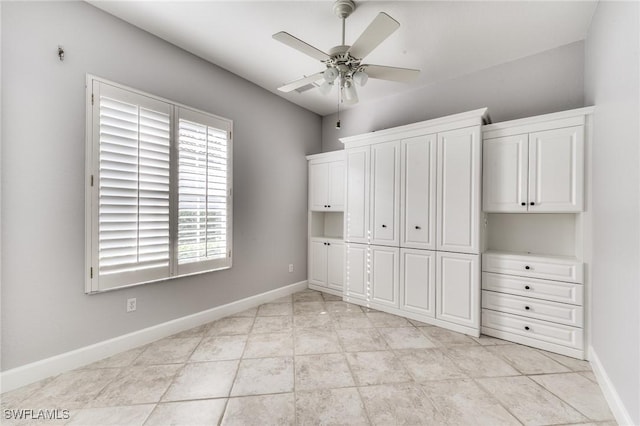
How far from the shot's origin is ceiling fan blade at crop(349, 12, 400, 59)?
1.73 m

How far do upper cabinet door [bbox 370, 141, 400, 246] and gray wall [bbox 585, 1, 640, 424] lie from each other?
1.76m

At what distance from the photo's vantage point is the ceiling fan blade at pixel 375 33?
1727mm

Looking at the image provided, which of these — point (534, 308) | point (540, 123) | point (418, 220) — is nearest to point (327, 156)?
point (418, 220)

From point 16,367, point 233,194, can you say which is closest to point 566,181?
point 233,194

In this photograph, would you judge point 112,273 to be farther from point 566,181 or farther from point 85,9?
point 566,181

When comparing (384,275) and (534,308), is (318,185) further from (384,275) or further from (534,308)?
(534,308)

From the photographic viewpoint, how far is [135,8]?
7.63 ft

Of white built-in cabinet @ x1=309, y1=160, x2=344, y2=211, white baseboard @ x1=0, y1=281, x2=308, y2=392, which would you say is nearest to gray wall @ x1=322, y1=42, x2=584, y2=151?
white built-in cabinet @ x1=309, y1=160, x2=344, y2=211

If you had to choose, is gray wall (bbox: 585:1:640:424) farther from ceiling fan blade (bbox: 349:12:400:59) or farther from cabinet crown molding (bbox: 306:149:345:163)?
cabinet crown molding (bbox: 306:149:345:163)

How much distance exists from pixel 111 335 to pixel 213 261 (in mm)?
1109

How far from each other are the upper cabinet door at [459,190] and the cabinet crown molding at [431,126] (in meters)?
0.07

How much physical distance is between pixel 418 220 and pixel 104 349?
335 centimetres

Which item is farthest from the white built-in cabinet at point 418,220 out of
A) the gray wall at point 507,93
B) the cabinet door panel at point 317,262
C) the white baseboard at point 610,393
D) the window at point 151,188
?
the window at point 151,188

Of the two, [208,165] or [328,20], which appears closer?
[328,20]
